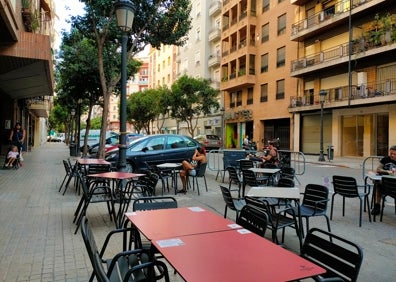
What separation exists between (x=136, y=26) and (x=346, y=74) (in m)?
17.5

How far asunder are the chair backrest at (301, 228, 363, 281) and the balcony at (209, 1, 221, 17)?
43.1 m

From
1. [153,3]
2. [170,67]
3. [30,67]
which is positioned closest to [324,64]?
[153,3]

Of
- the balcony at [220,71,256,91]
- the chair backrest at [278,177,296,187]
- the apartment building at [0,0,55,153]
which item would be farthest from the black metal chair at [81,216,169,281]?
the balcony at [220,71,256,91]

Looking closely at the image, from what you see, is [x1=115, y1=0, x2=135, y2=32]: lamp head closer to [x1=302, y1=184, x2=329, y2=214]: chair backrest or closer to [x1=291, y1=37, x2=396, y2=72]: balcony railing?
[x1=302, y1=184, x2=329, y2=214]: chair backrest

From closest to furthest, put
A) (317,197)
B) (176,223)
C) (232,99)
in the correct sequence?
1. (176,223)
2. (317,197)
3. (232,99)

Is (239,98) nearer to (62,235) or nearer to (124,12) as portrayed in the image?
(124,12)

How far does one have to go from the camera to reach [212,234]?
278 cm

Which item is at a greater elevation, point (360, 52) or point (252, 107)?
point (360, 52)

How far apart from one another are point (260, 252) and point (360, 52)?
24698 millimetres

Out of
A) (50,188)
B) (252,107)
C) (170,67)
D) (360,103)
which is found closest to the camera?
(50,188)

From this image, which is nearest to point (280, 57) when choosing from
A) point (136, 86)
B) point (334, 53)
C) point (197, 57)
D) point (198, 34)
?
point (334, 53)

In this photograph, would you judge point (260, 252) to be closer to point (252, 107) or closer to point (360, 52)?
point (360, 52)

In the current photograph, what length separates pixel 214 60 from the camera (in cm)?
4262

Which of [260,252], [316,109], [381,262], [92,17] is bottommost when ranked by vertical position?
[381,262]
